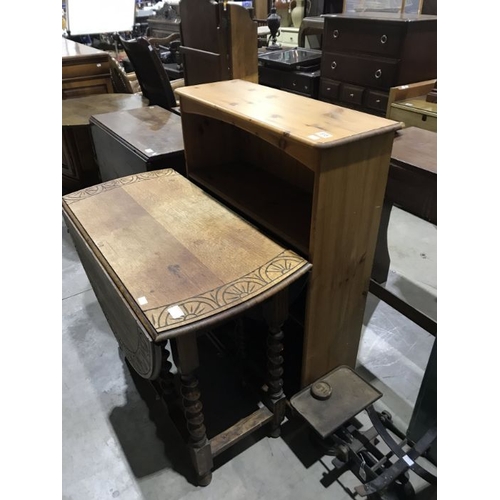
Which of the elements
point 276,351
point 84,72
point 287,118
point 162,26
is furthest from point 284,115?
point 162,26

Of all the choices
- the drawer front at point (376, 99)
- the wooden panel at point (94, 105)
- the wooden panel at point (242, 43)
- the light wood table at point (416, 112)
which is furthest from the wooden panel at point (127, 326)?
the drawer front at point (376, 99)

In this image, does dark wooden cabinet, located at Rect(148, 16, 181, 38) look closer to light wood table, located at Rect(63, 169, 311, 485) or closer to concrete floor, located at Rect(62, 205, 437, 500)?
concrete floor, located at Rect(62, 205, 437, 500)

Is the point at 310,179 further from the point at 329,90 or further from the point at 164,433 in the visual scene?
the point at 329,90

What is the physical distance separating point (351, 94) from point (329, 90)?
246mm

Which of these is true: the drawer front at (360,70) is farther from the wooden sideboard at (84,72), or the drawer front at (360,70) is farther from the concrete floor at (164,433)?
the wooden sideboard at (84,72)

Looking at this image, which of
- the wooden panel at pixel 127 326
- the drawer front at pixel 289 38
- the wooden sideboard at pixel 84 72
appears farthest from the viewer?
the drawer front at pixel 289 38

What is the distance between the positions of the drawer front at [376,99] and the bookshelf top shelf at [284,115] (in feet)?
5.42

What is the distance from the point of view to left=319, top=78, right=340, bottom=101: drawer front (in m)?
3.22

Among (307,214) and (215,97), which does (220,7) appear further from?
(307,214)

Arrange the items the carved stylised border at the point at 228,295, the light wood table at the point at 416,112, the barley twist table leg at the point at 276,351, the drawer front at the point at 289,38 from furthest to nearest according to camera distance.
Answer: the drawer front at the point at 289,38 < the light wood table at the point at 416,112 < the barley twist table leg at the point at 276,351 < the carved stylised border at the point at 228,295

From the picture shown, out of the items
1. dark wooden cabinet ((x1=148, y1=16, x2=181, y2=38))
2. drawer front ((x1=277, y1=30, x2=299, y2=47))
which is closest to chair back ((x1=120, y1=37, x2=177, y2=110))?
drawer front ((x1=277, y1=30, x2=299, y2=47))

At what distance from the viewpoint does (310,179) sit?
5.19 feet

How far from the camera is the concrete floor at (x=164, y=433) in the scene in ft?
4.75

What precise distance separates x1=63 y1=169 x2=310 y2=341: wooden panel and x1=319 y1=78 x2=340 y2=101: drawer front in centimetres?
211
